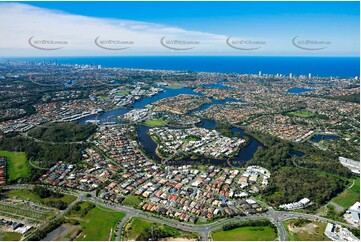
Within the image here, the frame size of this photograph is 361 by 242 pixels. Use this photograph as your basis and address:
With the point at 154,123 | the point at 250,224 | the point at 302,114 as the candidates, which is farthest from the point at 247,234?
the point at 302,114

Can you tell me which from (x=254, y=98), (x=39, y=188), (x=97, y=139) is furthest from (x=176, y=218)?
(x=254, y=98)

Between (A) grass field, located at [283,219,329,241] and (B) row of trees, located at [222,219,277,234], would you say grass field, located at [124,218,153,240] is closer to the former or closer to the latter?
(B) row of trees, located at [222,219,277,234]

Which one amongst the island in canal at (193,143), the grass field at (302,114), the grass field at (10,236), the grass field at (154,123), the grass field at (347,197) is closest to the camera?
the grass field at (10,236)

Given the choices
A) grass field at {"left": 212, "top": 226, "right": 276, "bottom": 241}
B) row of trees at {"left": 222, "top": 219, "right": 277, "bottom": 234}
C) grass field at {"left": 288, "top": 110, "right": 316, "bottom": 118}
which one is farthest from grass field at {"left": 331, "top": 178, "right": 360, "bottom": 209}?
grass field at {"left": 288, "top": 110, "right": 316, "bottom": 118}

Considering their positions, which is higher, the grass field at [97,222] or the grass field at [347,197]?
the grass field at [347,197]

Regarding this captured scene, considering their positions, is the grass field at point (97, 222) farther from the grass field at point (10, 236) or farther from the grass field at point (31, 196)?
the grass field at point (10, 236)

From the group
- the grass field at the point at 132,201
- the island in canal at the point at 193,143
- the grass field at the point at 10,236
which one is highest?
the island in canal at the point at 193,143

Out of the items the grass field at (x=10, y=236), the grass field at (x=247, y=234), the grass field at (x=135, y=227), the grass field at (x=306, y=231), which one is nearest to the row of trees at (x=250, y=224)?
the grass field at (x=247, y=234)
